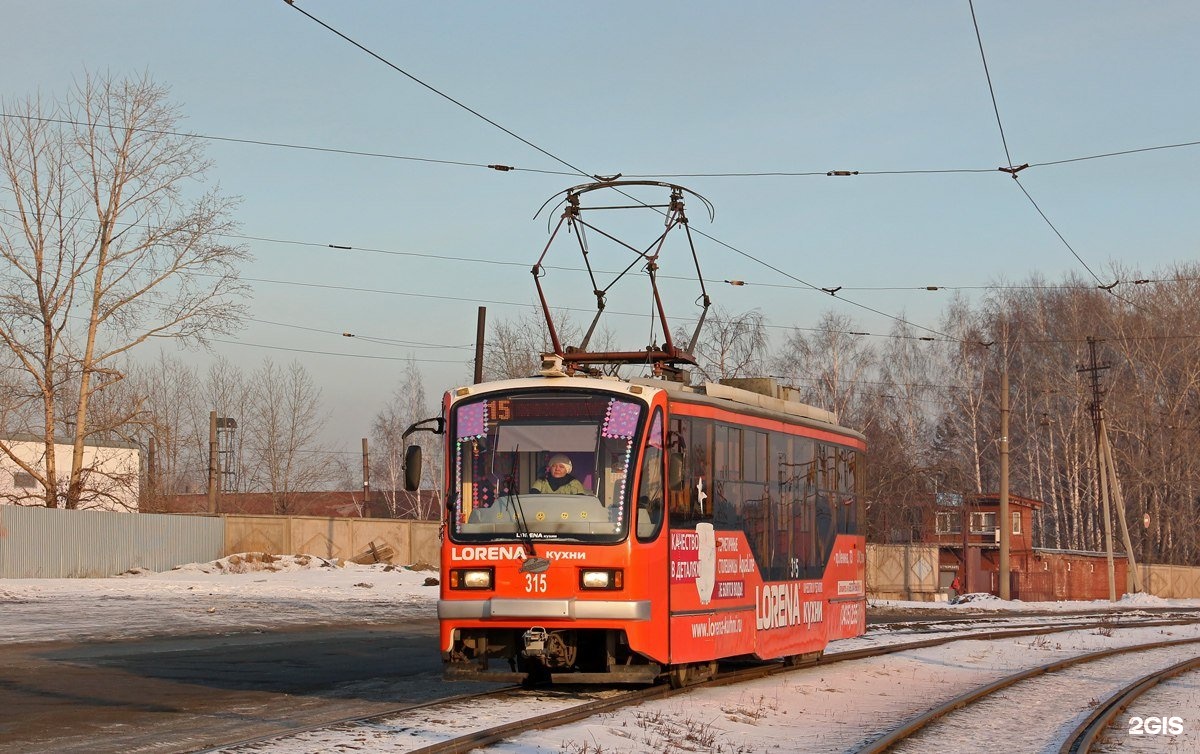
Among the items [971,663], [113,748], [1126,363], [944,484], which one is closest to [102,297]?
[971,663]

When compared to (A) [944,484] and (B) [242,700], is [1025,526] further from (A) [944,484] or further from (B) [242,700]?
(B) [242,700]

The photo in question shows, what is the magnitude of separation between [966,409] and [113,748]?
218ft

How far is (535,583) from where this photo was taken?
12992mm

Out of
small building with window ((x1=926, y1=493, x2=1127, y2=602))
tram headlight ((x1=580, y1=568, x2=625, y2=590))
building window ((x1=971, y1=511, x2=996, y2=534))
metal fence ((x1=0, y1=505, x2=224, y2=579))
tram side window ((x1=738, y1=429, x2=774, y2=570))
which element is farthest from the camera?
building window ((x1=971, y1=511, x2=996, y2=534))

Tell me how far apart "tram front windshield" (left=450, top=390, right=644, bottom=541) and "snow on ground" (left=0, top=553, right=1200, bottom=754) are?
1.87 m

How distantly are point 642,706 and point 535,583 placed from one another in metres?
1.62

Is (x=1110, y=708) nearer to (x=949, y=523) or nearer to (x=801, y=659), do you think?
(x=801, y=659)

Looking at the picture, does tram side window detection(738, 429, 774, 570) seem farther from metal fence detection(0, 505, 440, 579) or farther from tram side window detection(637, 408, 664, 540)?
metal fence detection(0, 505, 440, 579)

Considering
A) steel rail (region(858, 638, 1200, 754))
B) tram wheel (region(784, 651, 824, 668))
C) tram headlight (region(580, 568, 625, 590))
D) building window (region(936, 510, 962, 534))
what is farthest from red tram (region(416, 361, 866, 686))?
building window (region(936, 510, 962, 534))

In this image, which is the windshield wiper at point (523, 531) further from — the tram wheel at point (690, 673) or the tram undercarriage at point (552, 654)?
the tram wheel at point (690, 673)

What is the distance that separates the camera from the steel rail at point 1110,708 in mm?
11516

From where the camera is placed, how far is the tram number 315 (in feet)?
42.6

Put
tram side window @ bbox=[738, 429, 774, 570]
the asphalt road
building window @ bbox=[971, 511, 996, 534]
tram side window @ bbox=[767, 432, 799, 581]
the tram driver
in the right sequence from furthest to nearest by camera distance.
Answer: building window @ bbox=[971, 511, 996, 534] → tram side window @ bbox=[767, 432, 799, 581] → tram side window @ bbox=[738, 429, 774, 570] → the tram driver → the asphalt road


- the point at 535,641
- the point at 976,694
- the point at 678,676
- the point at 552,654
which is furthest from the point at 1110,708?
the point at 535,641
